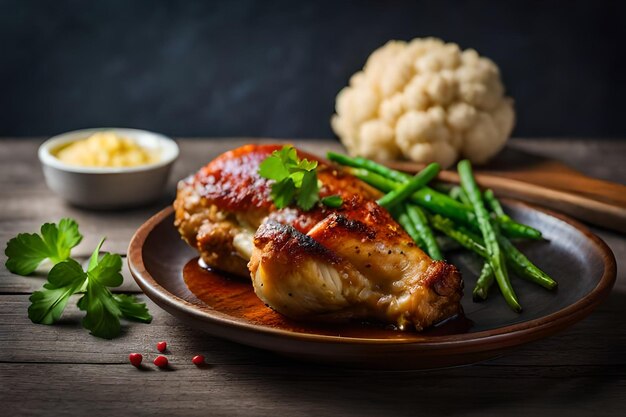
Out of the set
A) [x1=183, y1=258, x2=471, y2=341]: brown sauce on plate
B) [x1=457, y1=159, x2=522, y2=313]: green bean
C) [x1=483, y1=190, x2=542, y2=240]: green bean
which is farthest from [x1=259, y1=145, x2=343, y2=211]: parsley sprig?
[x1=483, y1=190, x2=542, y2=240]: green bean

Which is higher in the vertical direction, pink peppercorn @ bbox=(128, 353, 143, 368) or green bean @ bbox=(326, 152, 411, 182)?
green bean @ bbox=(326, 152, 411, 182)

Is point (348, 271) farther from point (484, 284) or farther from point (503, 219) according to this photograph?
point (503, 219)

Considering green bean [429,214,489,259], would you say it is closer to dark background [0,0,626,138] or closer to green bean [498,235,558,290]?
green bean [498,235,558,290]

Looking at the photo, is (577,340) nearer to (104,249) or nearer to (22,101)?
(104,249)

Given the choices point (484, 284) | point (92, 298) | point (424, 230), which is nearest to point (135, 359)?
point (92, 298)

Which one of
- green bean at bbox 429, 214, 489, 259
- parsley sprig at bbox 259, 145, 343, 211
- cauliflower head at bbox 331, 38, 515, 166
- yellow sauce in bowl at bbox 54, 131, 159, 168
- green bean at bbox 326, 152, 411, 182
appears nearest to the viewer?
parsley sprig at bbox 259, 145, 343, 211

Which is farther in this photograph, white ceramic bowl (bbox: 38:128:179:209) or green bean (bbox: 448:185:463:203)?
white ceramic bowl (bbox: 38:128:179:209)
